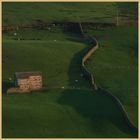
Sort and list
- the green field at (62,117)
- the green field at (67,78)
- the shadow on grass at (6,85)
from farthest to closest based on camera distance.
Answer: the shadow on grass at (6,85) < the green field at (67,78) < the green field at (62,117)

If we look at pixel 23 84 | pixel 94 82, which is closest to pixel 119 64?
pixel 94 82

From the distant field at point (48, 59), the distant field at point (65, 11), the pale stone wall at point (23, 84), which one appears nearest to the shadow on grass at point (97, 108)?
the distant field at point (48, 59)

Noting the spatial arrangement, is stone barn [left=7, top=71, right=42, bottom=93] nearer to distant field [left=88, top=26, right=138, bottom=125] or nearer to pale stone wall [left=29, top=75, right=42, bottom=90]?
pale stone wall [left=29, top=75, right=42, bottom=90]

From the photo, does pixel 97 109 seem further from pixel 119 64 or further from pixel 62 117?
pixel 119 64

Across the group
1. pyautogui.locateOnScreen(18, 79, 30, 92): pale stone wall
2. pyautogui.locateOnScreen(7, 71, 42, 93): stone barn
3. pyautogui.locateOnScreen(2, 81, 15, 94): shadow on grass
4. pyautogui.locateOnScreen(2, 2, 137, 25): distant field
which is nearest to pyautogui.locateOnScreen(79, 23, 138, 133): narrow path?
pyautogui.locateOnScreen(7, 71, 42, 93): stone barn

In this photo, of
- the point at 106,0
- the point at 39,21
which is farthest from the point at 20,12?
the point at 106,0

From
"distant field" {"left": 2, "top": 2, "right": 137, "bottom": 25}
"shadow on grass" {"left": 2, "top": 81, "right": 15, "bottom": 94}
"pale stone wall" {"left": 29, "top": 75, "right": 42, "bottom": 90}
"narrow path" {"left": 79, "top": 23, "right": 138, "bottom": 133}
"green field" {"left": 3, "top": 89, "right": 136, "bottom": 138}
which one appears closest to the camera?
"green field" {"left": 3, "top": 89, "right": 136, "bottom": 138}

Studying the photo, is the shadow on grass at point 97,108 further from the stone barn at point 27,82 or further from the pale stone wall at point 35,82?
the stone barn at point 27,82

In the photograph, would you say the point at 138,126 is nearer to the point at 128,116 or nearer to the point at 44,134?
the point at 128,116

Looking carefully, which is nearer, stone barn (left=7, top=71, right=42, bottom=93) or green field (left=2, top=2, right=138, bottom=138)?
green field (left=2, top=2, right=138, bottom=138)
